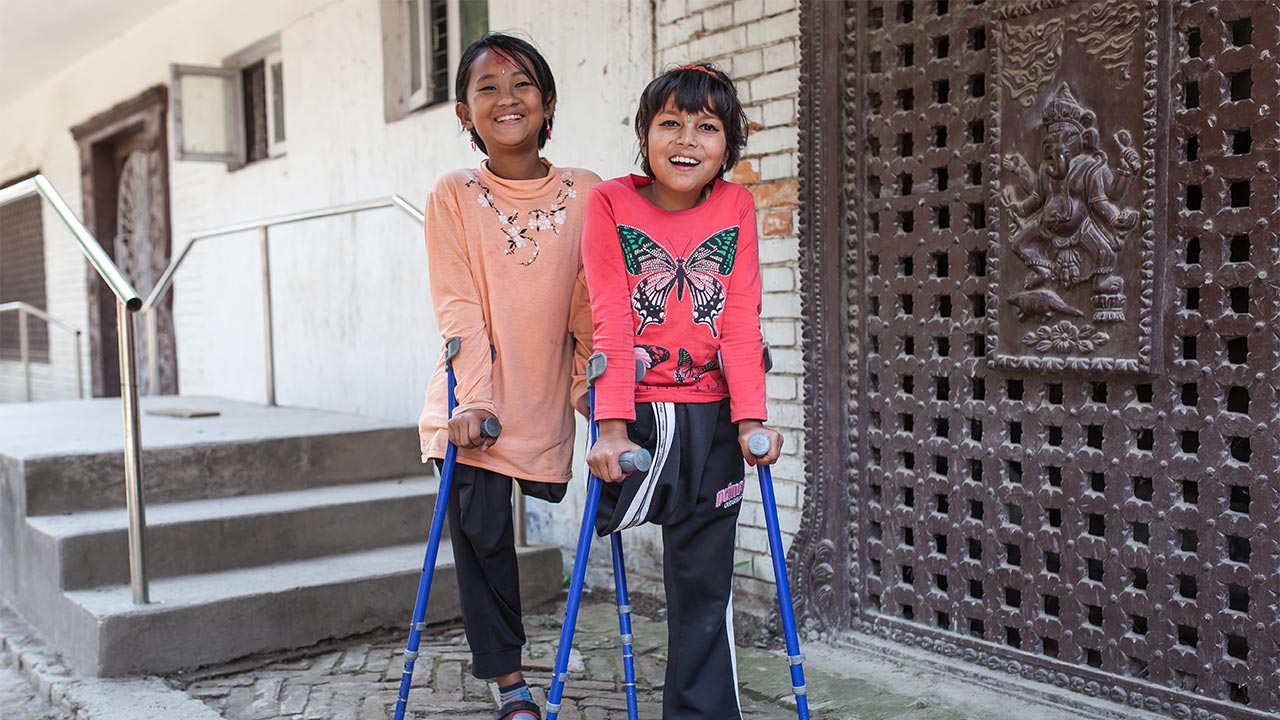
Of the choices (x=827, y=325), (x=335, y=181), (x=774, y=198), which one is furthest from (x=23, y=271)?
(x=827, y=325)

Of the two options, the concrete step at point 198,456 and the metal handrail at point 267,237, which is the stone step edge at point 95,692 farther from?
the metal handrail at point 267,237

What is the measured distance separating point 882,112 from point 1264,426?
150 centimetres

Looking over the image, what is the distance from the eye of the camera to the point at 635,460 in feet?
7.31

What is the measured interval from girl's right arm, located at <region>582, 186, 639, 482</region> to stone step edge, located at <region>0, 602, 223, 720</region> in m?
1.56

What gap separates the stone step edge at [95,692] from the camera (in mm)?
3027

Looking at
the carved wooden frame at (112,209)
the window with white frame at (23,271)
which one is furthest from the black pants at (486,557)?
the window with white frame at (23,271)

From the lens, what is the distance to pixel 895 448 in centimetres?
353

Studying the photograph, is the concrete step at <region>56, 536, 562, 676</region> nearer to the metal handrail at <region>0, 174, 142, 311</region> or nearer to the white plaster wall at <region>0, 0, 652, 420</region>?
the metal handrail at <region>0, 174, 142, 311</region>

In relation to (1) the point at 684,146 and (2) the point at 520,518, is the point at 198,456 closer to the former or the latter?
(2) the point at 520,518

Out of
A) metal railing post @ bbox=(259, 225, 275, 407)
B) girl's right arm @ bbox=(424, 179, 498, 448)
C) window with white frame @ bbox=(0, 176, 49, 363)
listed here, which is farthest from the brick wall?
window with white frame @ bbox=(0, 176, 49, 363)

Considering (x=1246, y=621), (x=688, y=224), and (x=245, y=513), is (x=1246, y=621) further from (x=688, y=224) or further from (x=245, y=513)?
(x=245, y=513)

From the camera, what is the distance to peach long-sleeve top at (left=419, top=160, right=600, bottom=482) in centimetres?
258

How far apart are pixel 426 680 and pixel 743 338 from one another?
1.73 meters

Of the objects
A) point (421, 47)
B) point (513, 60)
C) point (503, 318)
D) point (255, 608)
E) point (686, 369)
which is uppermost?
point (421, 47)
